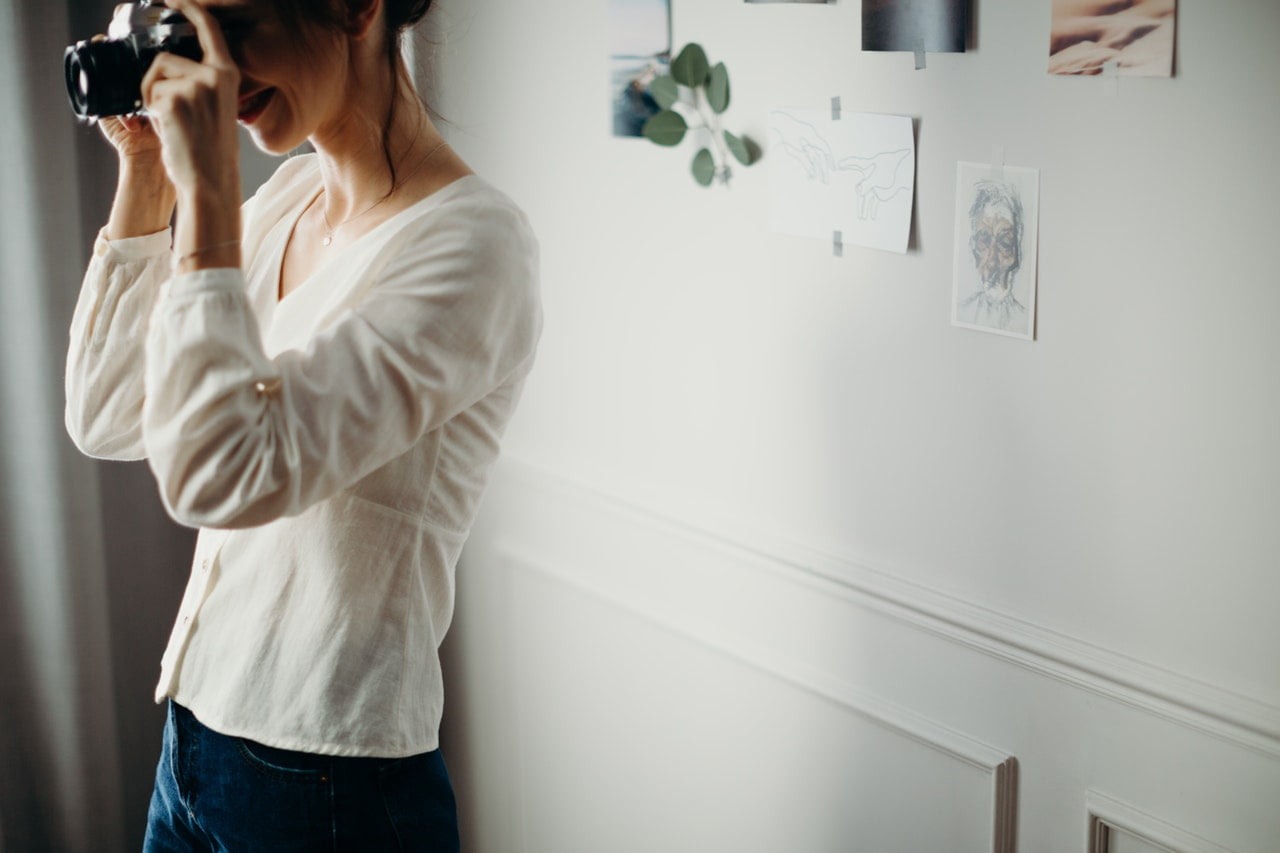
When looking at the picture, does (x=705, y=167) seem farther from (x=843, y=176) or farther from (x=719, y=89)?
(x=843, y=176)

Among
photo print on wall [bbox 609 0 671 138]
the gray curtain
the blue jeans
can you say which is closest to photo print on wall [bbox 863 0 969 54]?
photo print on wall [bbox 609 0 671 138]

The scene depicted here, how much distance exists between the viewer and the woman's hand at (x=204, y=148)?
34.8 inches

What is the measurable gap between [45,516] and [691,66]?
101cm

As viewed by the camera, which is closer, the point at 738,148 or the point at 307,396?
the point at 307,396

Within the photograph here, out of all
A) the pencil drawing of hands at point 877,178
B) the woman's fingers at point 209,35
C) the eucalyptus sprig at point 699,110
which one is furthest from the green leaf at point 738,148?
the woman's fingers at point 209,35

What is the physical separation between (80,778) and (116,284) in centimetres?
96

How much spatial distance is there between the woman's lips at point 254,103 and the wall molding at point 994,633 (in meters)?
0.73

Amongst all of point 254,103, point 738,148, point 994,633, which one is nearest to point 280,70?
point 254,103

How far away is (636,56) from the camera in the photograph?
4.93 feet

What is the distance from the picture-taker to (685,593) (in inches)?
63.0

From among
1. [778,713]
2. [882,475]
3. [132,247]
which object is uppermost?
[132,247]

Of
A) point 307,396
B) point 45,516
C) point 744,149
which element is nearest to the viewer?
point 307,396

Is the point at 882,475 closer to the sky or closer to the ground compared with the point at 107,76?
closer to the ground

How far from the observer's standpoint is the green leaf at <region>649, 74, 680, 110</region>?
144 cm
